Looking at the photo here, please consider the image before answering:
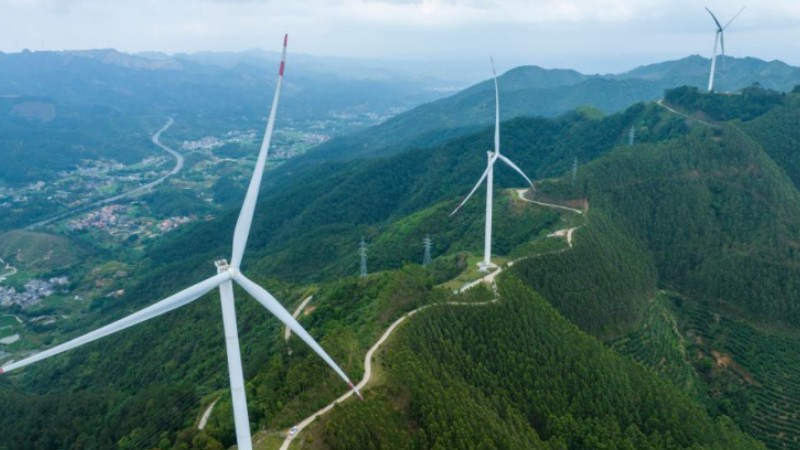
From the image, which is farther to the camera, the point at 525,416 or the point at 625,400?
the point at 625,400

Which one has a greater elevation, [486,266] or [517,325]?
[517,325]

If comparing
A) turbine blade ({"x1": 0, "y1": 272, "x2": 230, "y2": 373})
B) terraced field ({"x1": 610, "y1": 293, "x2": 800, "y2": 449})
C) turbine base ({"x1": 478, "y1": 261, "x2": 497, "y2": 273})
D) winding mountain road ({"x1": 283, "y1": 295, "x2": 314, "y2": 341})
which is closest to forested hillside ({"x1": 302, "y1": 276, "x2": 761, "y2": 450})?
terraced field ({"x1": 610, "y1": 293, "x2": 800, "y2": 449})

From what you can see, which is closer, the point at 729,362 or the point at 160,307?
the point at 160,307

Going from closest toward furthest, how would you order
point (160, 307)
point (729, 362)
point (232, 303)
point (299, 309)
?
point (160, 307) → point (232, 303) → point (729, 362) → point (299, 309)

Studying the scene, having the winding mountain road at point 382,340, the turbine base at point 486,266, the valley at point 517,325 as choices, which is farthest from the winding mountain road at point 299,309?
the turbine base at point 486,266

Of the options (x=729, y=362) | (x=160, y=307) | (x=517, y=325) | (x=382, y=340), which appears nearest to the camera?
(x=160, y=307)

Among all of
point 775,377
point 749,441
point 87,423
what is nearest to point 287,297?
point 87,423

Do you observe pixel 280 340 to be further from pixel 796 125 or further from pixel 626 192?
pixel 796 125

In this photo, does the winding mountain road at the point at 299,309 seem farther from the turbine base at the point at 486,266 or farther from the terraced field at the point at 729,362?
the terraced field at the point at 729,362

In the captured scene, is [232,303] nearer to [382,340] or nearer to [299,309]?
[382,340]

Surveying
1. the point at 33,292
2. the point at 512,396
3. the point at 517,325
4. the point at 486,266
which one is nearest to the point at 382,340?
the point at 512,396

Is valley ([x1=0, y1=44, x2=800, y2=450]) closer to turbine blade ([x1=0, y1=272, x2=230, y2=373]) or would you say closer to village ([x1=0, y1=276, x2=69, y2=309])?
village ([x1=0, y1=276, x2=69, y2=309])
